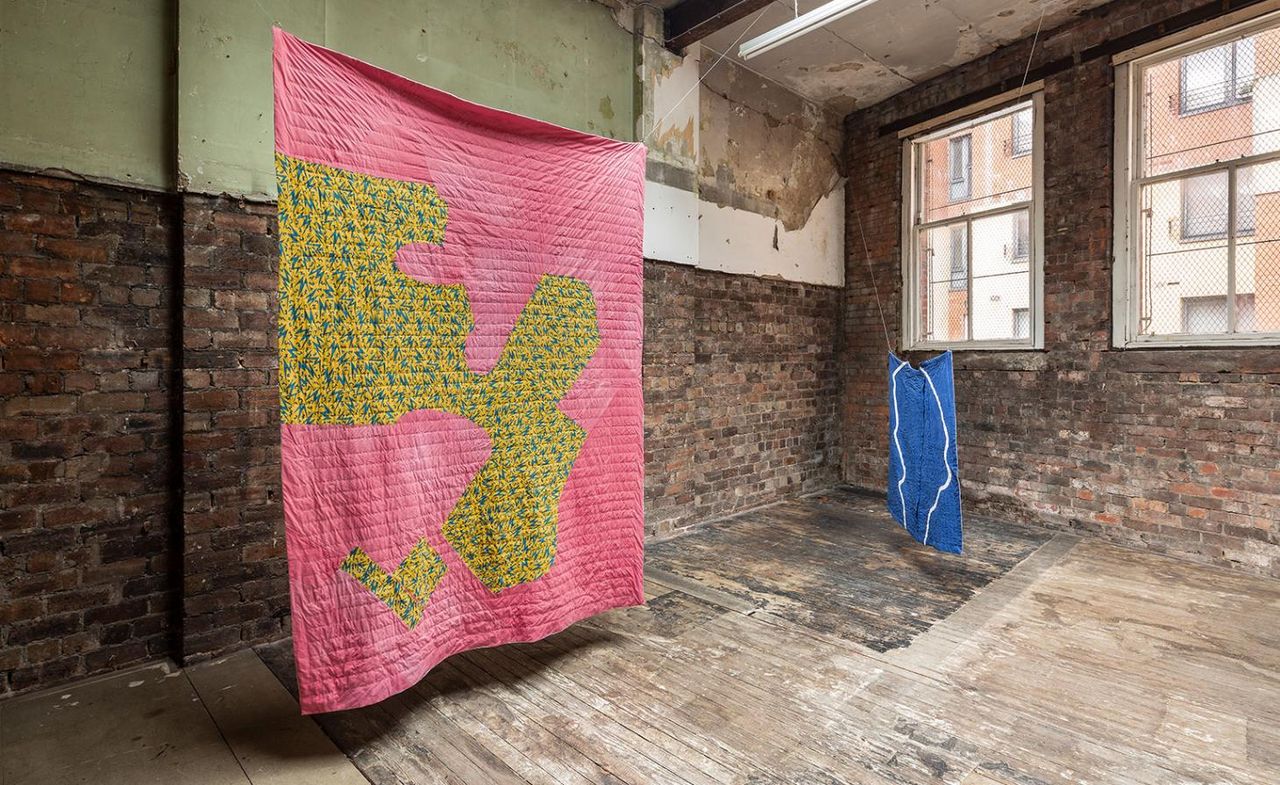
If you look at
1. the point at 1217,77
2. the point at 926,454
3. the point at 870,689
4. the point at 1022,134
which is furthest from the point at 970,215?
the point at 870,689

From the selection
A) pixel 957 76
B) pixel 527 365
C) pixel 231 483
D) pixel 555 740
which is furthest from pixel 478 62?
pixel 957 76

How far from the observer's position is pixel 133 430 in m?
2.09

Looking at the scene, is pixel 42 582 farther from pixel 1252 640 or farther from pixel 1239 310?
pixel 1239 310

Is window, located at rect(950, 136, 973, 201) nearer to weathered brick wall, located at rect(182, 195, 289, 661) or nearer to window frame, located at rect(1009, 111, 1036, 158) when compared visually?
window frame, located at rect(1009, 111, 1036, 158)

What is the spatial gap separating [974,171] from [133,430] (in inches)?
197

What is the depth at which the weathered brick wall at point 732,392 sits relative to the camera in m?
3.69

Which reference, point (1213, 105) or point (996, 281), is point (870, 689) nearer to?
point (996, 281)

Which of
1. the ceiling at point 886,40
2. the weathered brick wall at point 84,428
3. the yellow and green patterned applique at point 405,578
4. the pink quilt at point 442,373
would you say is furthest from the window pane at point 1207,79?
the weathered brick wall at point 84,428

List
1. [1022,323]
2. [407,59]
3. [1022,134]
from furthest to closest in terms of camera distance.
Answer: [1022,134] → [1022,323] → [407,59]

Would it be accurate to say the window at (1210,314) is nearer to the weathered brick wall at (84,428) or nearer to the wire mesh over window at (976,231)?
the wire mesh over window at (976,231)

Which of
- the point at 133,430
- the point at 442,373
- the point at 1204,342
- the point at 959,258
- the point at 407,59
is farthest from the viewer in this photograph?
the point at 959,258

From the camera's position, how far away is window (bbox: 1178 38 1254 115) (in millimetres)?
3258

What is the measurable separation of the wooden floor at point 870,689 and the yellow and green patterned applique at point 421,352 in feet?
1.39

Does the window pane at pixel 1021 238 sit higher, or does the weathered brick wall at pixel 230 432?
the window pane at pixel 1021 238
